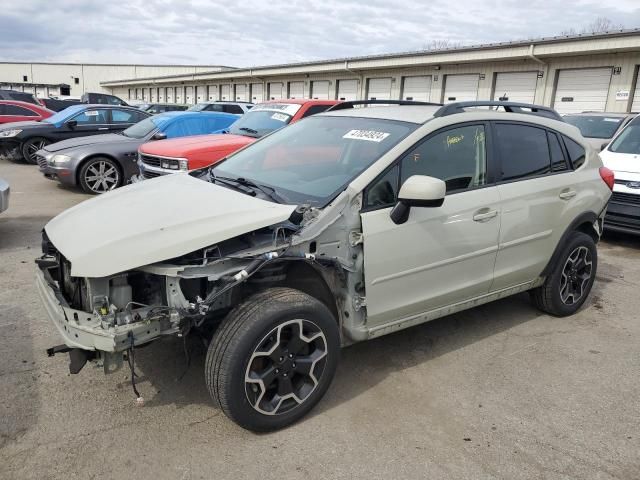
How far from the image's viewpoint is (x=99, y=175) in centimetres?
955

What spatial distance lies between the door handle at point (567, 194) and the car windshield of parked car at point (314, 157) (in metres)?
1.58

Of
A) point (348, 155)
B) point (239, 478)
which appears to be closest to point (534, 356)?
point (348, 155)

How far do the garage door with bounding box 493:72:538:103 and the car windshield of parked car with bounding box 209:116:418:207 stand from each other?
16263 millimetres

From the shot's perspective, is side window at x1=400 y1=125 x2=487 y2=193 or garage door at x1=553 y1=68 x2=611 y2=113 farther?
garage door at x1=553 y1=68 x2=611 y2=113

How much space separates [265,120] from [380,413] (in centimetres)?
661

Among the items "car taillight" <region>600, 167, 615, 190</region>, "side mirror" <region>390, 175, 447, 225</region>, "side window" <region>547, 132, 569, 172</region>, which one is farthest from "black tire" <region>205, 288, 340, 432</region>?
"car taillight" <region>600, 167, 615, 190</region>

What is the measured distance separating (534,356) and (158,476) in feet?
9.09

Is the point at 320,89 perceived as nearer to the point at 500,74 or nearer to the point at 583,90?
the point at 500,74

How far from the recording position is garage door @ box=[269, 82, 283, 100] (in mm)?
30766

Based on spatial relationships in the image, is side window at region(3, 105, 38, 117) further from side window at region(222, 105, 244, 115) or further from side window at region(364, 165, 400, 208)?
side window at region(364, 165, 400, 208)

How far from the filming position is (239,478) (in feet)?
8.27

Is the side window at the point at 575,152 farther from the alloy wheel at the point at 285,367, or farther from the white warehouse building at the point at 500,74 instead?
the white warehouse building at the point at 500,74

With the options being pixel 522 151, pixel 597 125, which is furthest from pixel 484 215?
pixel 597 125

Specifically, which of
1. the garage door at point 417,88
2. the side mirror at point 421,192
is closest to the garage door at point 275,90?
the garage door at point 417,88
